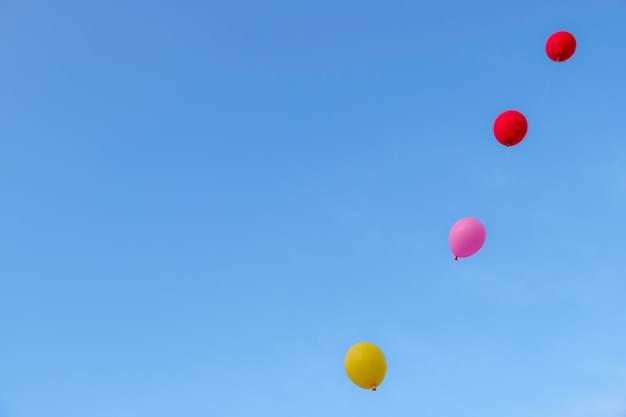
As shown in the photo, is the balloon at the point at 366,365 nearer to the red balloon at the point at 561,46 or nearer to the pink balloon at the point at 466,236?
the pink balloon at the point at 466,236

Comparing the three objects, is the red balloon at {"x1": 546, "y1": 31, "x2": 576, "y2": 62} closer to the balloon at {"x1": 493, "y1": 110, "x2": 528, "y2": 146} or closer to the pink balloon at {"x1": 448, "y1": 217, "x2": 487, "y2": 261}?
the balloon at {"x1": 493, "y1": 110, "x2": 528, "y2": 146}

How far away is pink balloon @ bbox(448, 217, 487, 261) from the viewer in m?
10.1

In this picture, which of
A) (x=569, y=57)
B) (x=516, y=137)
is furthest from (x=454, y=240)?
(x=569, y=57)

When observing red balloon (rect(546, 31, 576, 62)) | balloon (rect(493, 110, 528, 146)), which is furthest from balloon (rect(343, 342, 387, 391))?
red balloon (rect(546, 31, 576, 62))

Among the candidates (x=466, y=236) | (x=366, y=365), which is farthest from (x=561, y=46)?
(x=366, y=365)

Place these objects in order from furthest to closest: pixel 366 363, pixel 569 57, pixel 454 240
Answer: pixel 569 57, pixel 454 240, pixel 366 363

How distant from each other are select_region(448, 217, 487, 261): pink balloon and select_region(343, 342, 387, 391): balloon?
7.57 ft

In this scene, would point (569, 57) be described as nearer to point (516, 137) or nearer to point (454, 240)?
point (516, 137)

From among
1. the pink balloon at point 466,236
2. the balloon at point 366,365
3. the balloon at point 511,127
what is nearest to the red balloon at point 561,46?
the balloon at point 511,127

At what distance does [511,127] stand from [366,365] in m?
5.09

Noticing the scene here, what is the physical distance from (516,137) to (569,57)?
235 cm

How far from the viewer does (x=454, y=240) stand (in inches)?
404

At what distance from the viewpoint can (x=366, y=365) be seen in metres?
9.34

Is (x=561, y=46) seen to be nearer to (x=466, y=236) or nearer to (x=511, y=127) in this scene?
(x=511, y=127)
